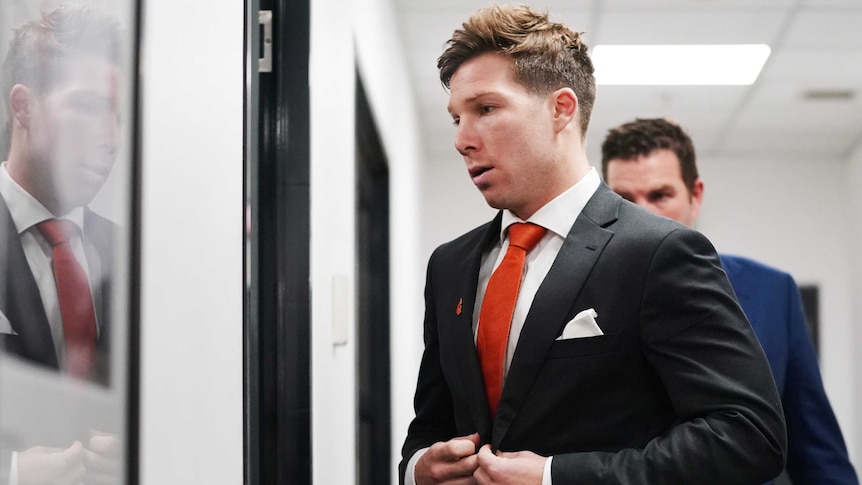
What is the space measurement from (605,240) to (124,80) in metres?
0.57

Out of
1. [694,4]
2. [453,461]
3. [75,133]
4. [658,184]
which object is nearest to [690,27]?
[694,4]

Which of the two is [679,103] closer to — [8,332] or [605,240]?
[605,240]

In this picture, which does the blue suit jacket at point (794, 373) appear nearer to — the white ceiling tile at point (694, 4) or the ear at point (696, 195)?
the ear at point (696, 195)

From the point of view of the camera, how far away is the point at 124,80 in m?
0.75

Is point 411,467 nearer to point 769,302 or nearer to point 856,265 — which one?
point 769,302

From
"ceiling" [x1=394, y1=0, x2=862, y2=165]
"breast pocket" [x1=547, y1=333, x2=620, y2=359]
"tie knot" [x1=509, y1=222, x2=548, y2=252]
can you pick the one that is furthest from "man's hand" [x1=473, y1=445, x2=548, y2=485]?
"ceiling" [x1=394, y1=0, x2=862, y2=165]

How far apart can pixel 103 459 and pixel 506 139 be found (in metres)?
0.63

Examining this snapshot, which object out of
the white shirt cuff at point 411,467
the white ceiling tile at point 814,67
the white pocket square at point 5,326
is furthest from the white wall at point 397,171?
the white pocket square at point 5,326

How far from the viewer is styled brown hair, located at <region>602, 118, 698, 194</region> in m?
1.99

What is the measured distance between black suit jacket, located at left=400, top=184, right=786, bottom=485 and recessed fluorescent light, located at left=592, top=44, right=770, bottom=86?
10.0 feet

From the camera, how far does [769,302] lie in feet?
5.52

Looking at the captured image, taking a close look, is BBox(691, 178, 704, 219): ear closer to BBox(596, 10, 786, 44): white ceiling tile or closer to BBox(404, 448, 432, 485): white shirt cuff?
BBox(404, 448, 432, 485): white shirt cuff

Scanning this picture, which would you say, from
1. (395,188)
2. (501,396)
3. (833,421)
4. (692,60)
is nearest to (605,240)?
(501,396)

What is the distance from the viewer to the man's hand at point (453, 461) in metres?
1.07
